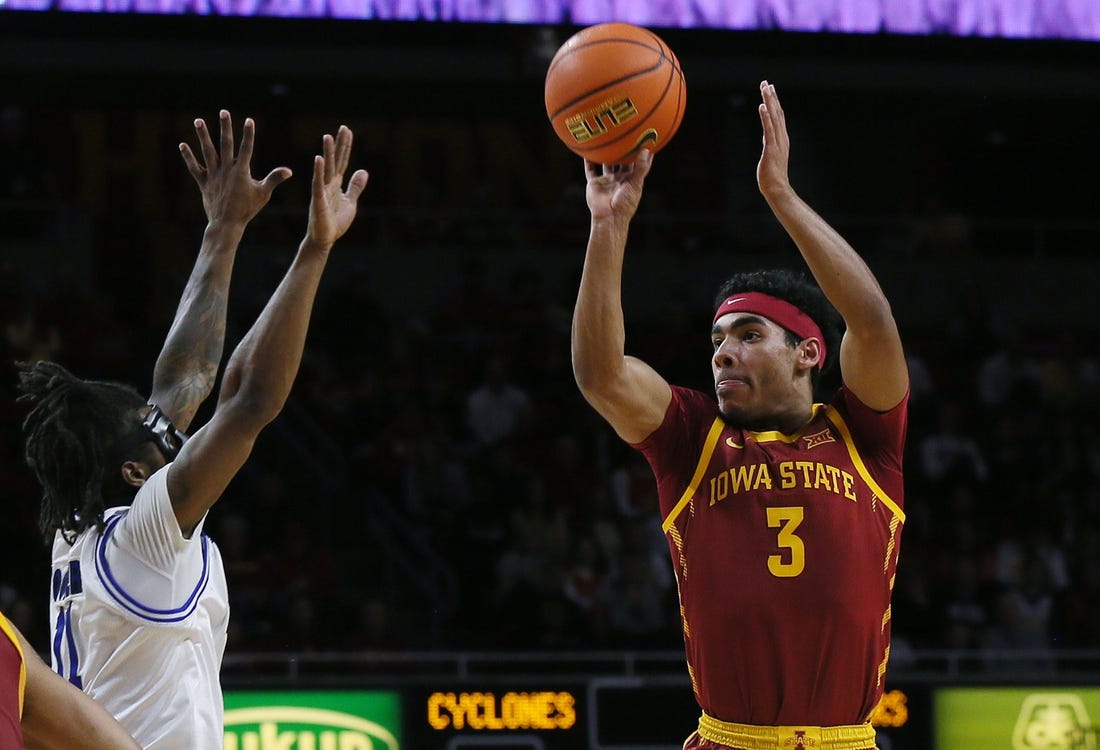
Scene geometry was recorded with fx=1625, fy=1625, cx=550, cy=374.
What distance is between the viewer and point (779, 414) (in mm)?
4828

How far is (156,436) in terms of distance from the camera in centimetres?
443

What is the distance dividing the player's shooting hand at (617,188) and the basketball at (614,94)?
114 mm

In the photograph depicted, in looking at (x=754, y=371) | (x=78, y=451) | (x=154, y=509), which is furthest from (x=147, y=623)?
(x=754, y=371)

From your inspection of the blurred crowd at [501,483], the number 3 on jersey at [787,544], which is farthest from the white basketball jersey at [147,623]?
the blurred crowd at [501,483]

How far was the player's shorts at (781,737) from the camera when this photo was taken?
452 cm

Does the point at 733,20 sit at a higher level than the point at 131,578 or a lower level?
higher

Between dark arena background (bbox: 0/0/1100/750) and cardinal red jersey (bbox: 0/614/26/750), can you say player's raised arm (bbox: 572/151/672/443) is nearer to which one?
cardinal red jersey (bbox: 0/614/26/750)

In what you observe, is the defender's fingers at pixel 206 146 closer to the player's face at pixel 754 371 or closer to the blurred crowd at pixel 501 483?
the player's face at pixel 754 371

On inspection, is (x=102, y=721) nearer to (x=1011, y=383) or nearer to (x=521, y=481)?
(x=521, y=481)

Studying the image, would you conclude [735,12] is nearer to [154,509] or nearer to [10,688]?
[154,509]

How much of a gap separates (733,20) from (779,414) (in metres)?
8.60

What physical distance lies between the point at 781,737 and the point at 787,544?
1.75ft

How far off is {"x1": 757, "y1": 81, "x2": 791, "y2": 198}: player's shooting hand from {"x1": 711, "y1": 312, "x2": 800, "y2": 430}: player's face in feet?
1.42

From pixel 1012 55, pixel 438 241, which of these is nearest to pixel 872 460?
pixel 1012 55
